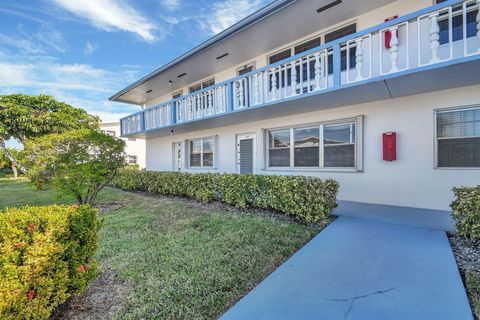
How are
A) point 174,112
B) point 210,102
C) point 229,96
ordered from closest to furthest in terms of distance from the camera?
point 229,96 → point 210,102 → point 174,112

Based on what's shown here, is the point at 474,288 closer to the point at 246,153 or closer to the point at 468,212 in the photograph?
the point at 468,212

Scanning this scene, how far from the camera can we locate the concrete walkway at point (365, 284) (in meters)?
2.59

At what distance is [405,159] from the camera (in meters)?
6.57

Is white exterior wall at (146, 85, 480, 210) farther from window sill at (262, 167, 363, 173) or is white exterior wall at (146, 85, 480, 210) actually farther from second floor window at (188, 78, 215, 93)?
second floor window at (188, 78, 215, 93)

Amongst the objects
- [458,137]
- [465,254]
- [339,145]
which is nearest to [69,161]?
[339,145]

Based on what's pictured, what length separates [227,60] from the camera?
35.0 feet

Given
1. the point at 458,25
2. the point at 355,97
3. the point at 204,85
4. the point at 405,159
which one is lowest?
the point at 405,159

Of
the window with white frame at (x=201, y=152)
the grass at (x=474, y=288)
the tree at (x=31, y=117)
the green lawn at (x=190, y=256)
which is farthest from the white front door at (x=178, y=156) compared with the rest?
the grass at (x=474, y=288)

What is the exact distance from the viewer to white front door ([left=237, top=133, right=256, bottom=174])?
1042 cm

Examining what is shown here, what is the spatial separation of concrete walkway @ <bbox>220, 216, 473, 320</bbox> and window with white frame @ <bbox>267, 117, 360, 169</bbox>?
139 inches

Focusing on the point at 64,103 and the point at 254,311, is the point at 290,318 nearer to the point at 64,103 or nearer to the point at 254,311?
the point at 254,311

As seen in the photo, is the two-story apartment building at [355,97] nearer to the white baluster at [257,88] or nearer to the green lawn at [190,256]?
the white baluster at [257,88]

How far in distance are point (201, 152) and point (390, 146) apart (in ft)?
29.6

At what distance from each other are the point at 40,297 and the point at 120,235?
3.20 m
